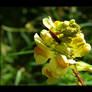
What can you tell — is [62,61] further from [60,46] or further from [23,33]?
[23,33]

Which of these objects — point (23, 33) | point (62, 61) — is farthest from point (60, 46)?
point (23, 33)

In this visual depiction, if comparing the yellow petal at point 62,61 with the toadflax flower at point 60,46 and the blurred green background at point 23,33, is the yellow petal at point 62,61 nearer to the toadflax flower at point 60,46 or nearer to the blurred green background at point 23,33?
the toadflax flower at point 60,46

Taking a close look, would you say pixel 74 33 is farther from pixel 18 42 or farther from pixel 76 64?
pixel 18 42

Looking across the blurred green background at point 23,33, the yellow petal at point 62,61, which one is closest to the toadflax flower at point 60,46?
the yellow petal at point 62,61

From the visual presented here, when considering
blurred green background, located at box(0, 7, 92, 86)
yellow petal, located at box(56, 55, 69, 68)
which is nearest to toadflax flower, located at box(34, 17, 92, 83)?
yellow petal, located at box(56, 55, 69, 68)
